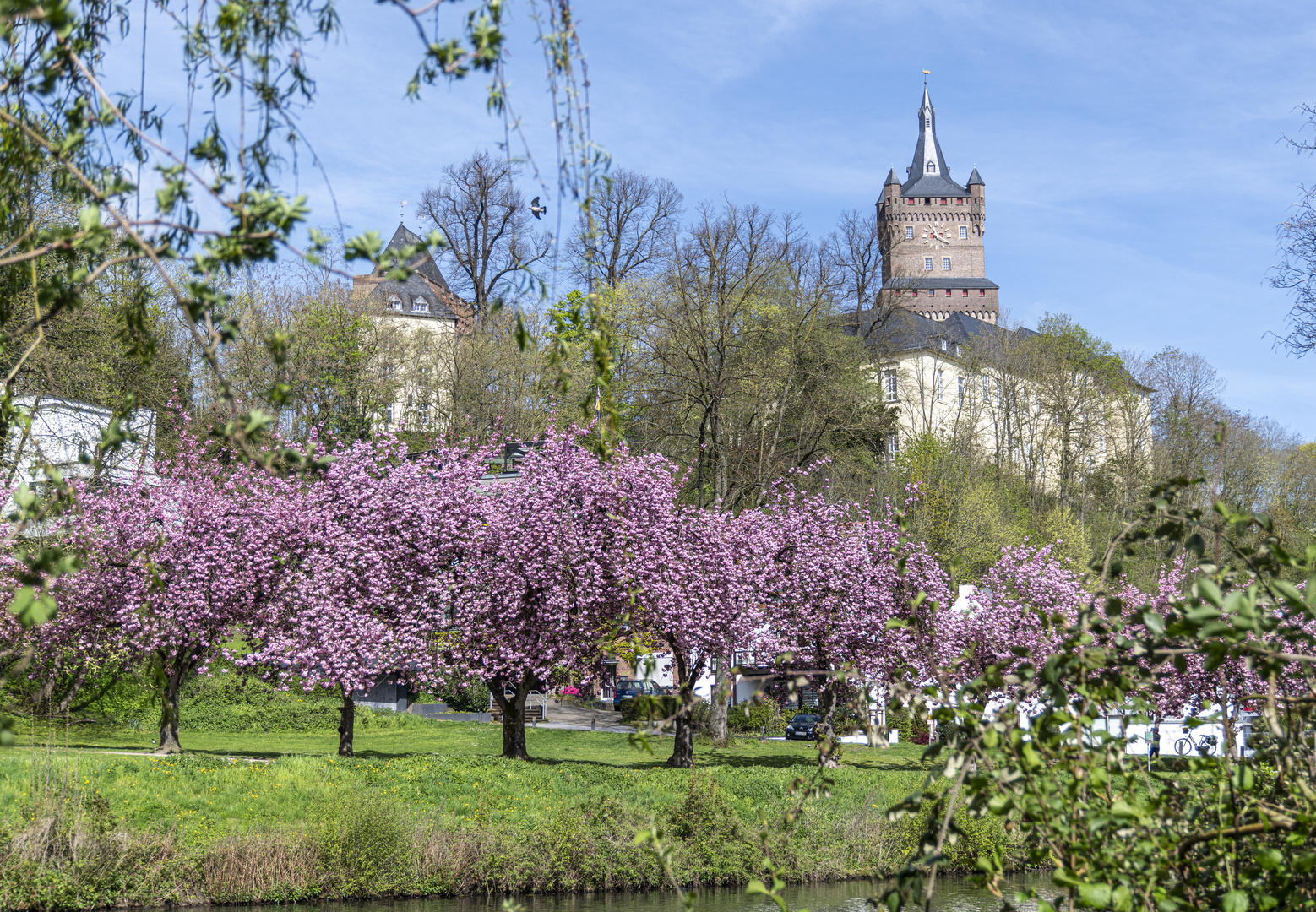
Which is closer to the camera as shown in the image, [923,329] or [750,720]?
[750,720]

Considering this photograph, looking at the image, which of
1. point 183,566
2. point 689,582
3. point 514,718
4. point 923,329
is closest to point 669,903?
point 689,582

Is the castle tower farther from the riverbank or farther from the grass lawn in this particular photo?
the riverbank

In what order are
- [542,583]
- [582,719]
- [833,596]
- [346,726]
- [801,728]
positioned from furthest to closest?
1. [582,719]
2. [801,728]
3. [833,596]
4. [542,583]
5. [346,726]

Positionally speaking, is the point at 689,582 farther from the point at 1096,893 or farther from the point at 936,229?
the point at 936,229

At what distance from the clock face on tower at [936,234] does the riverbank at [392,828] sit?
9242 centimetres

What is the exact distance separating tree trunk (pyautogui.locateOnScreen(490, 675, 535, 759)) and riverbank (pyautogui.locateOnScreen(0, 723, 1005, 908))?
2.14m

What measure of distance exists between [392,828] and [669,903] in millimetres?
4522

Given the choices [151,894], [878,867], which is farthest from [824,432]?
[151,894]

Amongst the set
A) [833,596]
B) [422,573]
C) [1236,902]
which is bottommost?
[1236,902]

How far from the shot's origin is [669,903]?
60.5ft

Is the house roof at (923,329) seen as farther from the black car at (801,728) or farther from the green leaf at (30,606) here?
the green leaf at (30,606)

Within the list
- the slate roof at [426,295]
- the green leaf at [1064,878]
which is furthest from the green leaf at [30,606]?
the slate roof at [426,295]

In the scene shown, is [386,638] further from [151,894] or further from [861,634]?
[861,634]

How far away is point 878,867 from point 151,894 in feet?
39.1
